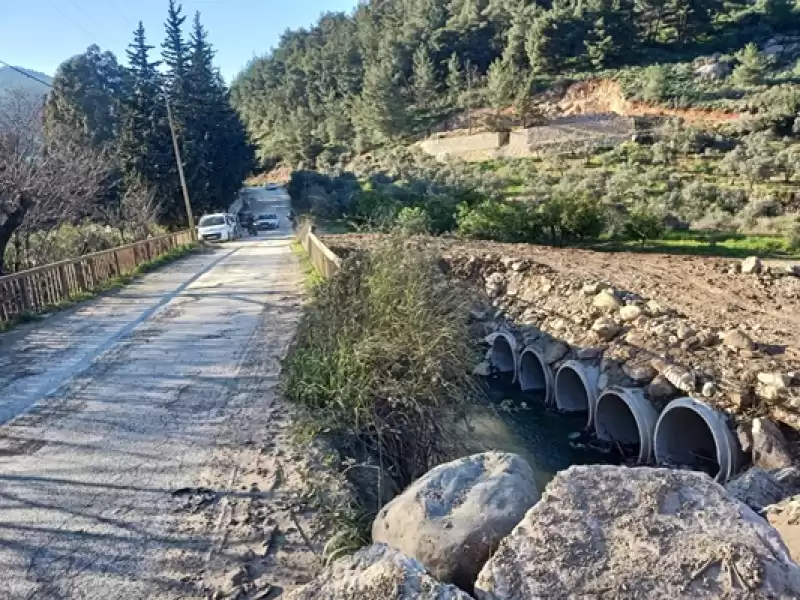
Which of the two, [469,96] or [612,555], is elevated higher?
[469,96]

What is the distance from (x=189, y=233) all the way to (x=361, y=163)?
32.3 metres

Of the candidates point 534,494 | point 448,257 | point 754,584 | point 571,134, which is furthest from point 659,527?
point 571,134

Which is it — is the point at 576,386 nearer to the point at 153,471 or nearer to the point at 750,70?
the point at 153,471

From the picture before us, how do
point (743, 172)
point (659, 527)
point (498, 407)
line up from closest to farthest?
1. point (659, 527)
2. point (498, 407)
3. point (743, 172)

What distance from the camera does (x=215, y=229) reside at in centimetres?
3241

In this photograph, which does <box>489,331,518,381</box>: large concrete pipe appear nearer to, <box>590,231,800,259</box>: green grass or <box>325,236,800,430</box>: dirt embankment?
<box>325,236,800,430</box>: dirt embankment

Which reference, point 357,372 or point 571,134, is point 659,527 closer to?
point 357,372

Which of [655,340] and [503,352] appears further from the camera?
[503,352]

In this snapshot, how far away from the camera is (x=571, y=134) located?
4916 cm

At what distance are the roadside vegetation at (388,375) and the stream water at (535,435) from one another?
1.12 m

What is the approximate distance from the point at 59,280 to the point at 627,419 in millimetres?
A: 10620

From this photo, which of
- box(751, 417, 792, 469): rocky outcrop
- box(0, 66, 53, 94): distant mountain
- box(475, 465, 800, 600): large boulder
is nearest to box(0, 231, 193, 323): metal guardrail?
box(0, 66, 53, 94): distant mountain

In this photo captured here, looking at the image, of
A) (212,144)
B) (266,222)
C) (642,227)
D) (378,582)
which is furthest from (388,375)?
(266,222)

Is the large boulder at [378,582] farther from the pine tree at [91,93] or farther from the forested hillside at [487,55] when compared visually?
the forested hillside at [487,55]
